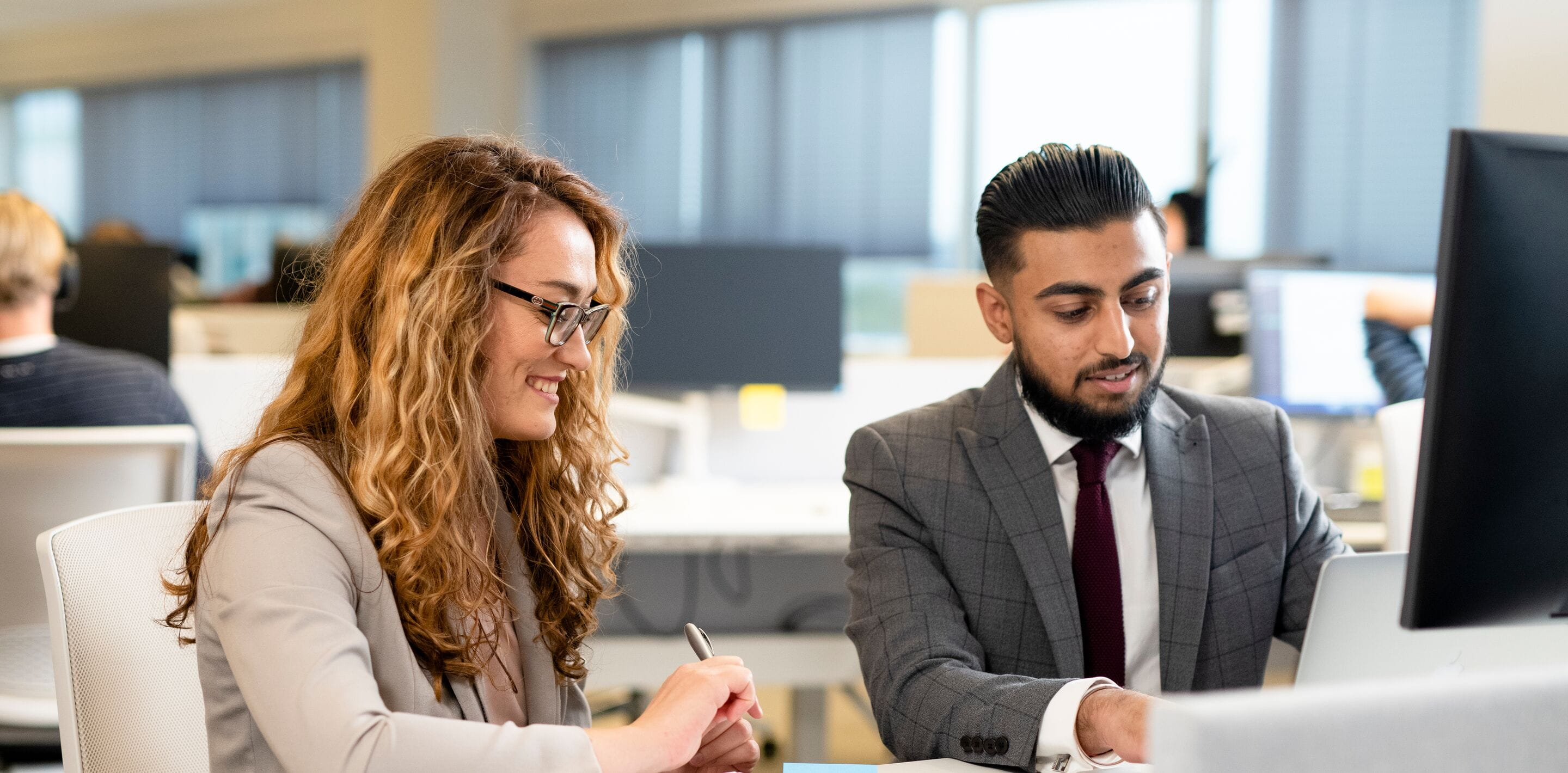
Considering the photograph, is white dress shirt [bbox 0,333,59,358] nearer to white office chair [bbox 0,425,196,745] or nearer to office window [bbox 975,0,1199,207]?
white office chair [bbox 0,425,196,745]

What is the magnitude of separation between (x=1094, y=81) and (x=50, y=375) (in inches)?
186

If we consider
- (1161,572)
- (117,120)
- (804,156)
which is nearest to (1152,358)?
(1161,572)

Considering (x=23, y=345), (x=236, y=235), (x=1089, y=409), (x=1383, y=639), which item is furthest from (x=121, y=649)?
(x=236, y=235)

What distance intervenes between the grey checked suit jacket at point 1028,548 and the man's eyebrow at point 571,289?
0.39 meters

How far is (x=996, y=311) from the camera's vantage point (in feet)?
4.63

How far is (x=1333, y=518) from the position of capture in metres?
2.39

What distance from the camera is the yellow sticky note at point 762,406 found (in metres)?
2.76

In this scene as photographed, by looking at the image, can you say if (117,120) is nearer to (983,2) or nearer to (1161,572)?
(983,2)

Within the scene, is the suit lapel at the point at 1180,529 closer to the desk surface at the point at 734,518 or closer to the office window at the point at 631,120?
the desk surface at the point at 734,518

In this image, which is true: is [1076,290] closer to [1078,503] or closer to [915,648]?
[1078,503]

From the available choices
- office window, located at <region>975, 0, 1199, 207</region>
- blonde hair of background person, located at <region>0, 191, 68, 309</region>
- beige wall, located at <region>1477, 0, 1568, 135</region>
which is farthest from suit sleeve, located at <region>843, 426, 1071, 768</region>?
office window, located at <region>975, 0, 1199, 207</region>

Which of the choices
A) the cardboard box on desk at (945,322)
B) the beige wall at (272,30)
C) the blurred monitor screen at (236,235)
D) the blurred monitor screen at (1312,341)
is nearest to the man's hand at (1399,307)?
the blurred monitor screen at (1312,341)

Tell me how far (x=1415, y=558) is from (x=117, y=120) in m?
9.52

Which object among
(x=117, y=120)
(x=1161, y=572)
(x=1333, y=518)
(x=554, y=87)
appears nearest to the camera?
(x=1161, y=572)
